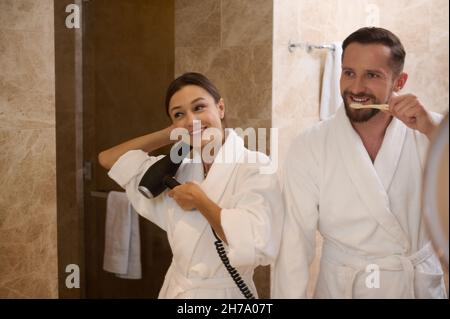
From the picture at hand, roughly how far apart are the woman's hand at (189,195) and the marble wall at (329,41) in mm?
289

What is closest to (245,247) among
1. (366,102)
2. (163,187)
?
(163,187)

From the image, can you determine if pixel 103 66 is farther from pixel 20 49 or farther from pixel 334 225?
pixel 334 225

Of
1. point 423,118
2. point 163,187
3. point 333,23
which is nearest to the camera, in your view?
point 423,118

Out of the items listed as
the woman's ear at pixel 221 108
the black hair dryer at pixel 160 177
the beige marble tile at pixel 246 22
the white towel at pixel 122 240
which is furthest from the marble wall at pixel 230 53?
the white towel at pixel 122 240

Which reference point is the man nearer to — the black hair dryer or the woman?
the woman

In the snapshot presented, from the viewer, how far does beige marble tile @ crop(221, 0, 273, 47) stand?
1.40m

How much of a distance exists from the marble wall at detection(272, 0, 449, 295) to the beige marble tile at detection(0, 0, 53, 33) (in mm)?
671

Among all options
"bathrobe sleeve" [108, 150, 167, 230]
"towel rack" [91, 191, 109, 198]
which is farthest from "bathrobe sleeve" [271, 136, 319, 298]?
"towel rack" [91, 191, 109, 198]

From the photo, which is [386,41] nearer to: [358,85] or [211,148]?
[358,85]

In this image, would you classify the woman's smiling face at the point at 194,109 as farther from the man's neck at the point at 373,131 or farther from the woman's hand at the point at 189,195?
the man's neck at the point at 373,131

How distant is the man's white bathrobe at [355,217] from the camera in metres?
1.10

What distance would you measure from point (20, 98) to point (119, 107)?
0.29m

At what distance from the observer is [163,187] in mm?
1259
